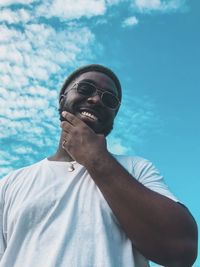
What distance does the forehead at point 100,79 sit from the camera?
4.38m

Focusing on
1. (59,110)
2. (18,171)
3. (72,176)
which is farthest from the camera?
(59,110)

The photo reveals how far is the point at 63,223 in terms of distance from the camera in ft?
10.6

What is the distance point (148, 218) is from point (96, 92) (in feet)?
5.53

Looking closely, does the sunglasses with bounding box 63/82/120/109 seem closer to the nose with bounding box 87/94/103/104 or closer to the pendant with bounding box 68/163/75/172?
the nose with bounding box 87/94/103/104

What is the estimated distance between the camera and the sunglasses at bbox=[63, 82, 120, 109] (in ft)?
13.9

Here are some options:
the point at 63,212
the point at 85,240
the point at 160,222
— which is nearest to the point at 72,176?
the point at 63,212

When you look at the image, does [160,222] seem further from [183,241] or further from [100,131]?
[100,131]

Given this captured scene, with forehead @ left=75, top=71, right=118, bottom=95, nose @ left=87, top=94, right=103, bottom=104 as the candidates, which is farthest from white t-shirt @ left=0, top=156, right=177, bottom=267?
forehead @ left=75, top=71, right=118, bottom=95

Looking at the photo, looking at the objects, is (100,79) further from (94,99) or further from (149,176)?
(149,176)

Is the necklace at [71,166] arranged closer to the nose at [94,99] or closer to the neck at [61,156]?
the neck at [61,156]

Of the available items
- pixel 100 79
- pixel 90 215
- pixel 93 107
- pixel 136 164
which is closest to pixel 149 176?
pixel 136 164

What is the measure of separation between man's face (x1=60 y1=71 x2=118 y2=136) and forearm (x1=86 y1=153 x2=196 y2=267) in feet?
3.37

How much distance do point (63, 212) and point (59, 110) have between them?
150 centimetres

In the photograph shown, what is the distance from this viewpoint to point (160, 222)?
2910 millimetres
